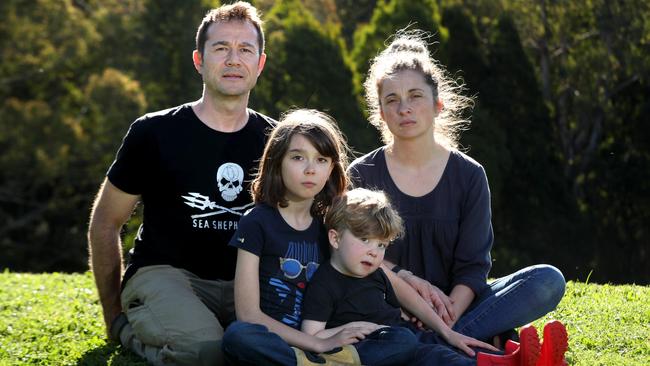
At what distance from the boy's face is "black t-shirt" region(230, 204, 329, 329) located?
0.54 feet

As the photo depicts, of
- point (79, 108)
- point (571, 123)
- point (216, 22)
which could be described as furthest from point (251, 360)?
point (79, 108)

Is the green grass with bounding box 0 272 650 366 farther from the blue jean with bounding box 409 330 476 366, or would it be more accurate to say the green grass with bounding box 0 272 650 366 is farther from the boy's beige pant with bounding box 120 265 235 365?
the blue jean with bounding box 409 330 476 366

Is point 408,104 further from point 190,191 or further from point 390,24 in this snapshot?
point 390,24

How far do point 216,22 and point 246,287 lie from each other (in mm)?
1559

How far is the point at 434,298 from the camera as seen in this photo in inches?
191

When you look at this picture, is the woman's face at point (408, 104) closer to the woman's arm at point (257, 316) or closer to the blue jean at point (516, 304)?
the blue jean at point (516, 304)

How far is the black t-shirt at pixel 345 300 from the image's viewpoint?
443cm

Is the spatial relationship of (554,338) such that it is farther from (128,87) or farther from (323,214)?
(128,87)

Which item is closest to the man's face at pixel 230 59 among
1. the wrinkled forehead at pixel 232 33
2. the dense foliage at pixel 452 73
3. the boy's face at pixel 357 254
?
the wrinkled forehead at pixel 232 33

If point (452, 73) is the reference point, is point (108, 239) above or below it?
below

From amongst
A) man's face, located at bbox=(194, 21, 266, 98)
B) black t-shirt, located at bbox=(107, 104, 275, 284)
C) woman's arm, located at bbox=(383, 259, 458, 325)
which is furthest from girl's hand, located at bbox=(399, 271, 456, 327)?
man's face, located at bbox=(194, 21, 266, 98)

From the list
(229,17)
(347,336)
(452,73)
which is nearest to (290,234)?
(347,336)

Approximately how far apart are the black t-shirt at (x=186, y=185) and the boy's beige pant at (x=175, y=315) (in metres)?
0.10

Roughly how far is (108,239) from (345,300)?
1433 millimetres
